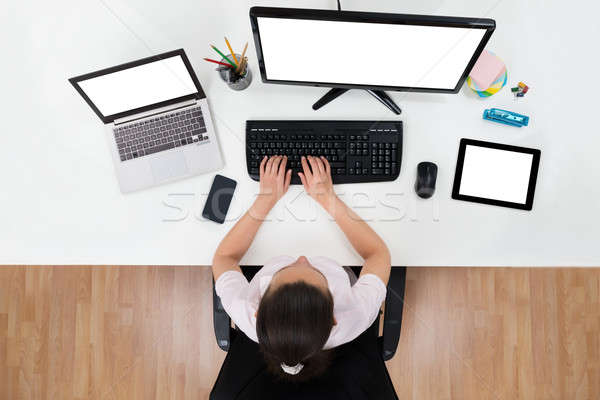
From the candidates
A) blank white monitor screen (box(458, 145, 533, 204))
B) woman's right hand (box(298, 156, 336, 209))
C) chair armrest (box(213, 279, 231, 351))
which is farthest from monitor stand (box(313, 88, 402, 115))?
chair armrest (box(213, 279, 231, 351))

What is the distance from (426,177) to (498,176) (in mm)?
217

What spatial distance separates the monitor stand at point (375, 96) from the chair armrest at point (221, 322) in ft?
2.08

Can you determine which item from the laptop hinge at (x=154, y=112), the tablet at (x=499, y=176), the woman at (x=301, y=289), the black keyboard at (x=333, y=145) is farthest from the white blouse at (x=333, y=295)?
the laptop hinge at (x=154, y=112)

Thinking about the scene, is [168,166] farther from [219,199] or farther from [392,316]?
A: [392,316]

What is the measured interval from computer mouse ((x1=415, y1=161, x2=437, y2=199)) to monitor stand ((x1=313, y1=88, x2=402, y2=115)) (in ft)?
0.59

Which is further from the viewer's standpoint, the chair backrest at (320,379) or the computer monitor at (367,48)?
the chair backrest at (320,379)

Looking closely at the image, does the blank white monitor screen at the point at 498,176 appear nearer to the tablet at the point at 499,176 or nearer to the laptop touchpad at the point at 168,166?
the tablet at the point at 499,176

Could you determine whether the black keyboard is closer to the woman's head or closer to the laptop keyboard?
the laptop keyboard

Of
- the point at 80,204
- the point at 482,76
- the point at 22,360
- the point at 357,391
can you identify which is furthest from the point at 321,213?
the point at 22,360

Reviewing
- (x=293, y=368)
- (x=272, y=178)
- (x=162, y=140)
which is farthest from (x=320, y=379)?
(x=162, y=140)

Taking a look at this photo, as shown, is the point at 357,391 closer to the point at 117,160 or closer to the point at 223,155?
the point at 223,155

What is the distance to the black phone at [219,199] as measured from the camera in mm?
1108

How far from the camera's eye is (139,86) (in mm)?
1019

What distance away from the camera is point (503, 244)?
1089 millimetres
